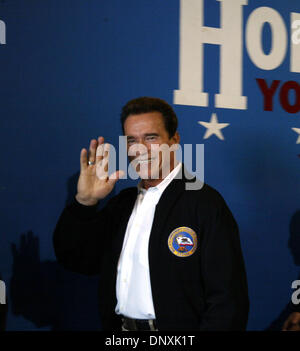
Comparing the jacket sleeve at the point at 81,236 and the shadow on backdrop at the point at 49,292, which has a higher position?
the jacket sleeve at the point at 81,236

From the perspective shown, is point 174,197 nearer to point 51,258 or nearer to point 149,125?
point 149,125

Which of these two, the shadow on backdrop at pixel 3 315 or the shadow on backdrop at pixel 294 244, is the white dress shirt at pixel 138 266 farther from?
the shadow on backdrop at pixel 294 244

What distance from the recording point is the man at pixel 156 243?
1.08m

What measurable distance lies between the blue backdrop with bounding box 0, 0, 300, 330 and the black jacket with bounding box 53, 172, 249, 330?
0.45 m

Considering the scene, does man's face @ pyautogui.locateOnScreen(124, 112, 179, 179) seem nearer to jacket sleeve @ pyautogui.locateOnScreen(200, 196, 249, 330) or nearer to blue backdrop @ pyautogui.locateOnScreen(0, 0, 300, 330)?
jacket sleeve @ pyautogui.locateOnScreen(200, 196, 249, 330)

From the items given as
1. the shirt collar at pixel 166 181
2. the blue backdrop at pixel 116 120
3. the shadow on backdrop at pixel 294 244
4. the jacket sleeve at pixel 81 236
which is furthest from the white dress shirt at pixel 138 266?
the shadow on backdrop at pixel 294 244

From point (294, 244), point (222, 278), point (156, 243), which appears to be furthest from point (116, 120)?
point (294, 244)

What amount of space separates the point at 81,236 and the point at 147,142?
1.25 ft

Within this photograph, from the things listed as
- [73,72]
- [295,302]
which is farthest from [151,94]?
[295,302]

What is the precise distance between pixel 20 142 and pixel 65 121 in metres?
0.21

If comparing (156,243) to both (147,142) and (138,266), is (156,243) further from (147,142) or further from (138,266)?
(147,142)

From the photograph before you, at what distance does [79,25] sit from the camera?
1.64 meters

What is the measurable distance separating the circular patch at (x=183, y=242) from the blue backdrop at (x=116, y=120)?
63 cm

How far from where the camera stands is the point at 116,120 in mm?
1688
